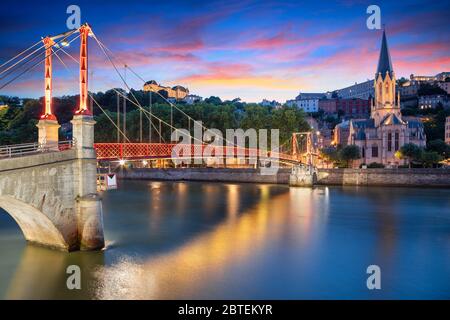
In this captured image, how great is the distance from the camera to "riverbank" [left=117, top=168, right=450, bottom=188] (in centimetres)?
6038

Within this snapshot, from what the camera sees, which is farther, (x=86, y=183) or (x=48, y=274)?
(x=86, y=183)

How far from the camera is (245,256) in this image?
2122cm

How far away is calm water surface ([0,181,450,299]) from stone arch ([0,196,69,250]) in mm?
518

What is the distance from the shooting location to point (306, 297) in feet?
51.0

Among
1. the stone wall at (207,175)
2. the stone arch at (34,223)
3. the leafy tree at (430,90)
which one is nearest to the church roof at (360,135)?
the stone wall at (207,175)

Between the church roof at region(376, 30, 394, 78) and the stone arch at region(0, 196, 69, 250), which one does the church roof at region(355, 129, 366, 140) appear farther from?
the stone arch at region(0, 196, 69, 250)

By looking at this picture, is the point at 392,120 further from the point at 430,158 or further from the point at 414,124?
the point at 430,158

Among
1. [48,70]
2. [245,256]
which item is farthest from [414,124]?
[48,70]

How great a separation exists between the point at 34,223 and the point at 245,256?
995 cm

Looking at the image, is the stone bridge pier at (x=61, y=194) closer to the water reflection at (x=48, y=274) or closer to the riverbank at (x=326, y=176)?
the water reflection at (x=48, y=274)

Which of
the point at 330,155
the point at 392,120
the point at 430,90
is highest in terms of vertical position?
the point at 430,90

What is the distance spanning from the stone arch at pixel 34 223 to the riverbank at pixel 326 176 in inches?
2074

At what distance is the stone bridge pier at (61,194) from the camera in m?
16.1
